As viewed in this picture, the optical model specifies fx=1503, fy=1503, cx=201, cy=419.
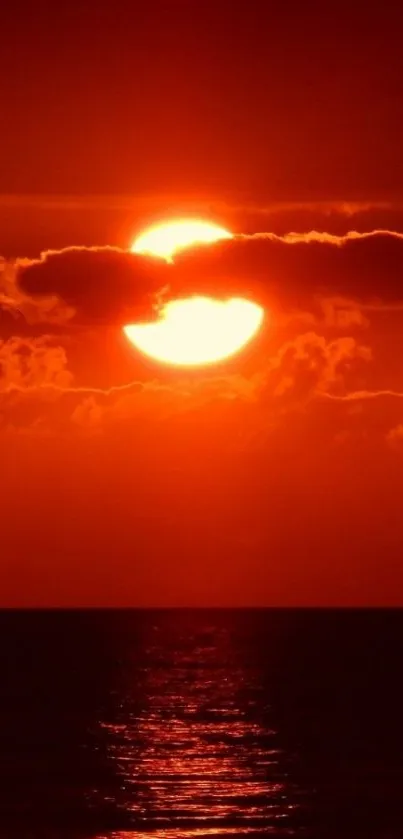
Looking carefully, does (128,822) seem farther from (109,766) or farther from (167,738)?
(167,738)

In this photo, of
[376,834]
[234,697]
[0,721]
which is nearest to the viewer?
[376,834]

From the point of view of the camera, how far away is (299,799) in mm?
36594

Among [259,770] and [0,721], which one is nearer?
[259,770]

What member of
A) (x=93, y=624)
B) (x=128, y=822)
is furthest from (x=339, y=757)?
(x=93, y=624)

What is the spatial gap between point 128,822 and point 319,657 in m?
75.8

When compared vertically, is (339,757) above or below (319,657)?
below

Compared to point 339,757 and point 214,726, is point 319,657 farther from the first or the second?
point 339,757

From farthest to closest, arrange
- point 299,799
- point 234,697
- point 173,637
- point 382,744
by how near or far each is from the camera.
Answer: point 173,637
point 234,697
point 382,744
point 299,799

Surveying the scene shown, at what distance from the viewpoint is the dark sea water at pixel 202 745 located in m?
33.4

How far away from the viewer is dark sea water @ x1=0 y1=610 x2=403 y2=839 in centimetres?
3341

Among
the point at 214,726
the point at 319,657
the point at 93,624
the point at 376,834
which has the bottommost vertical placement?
the point at 376,834

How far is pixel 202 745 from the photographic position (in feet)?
164

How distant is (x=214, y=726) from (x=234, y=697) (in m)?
16.9

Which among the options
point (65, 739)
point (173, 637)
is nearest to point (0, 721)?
point (65, 739)
